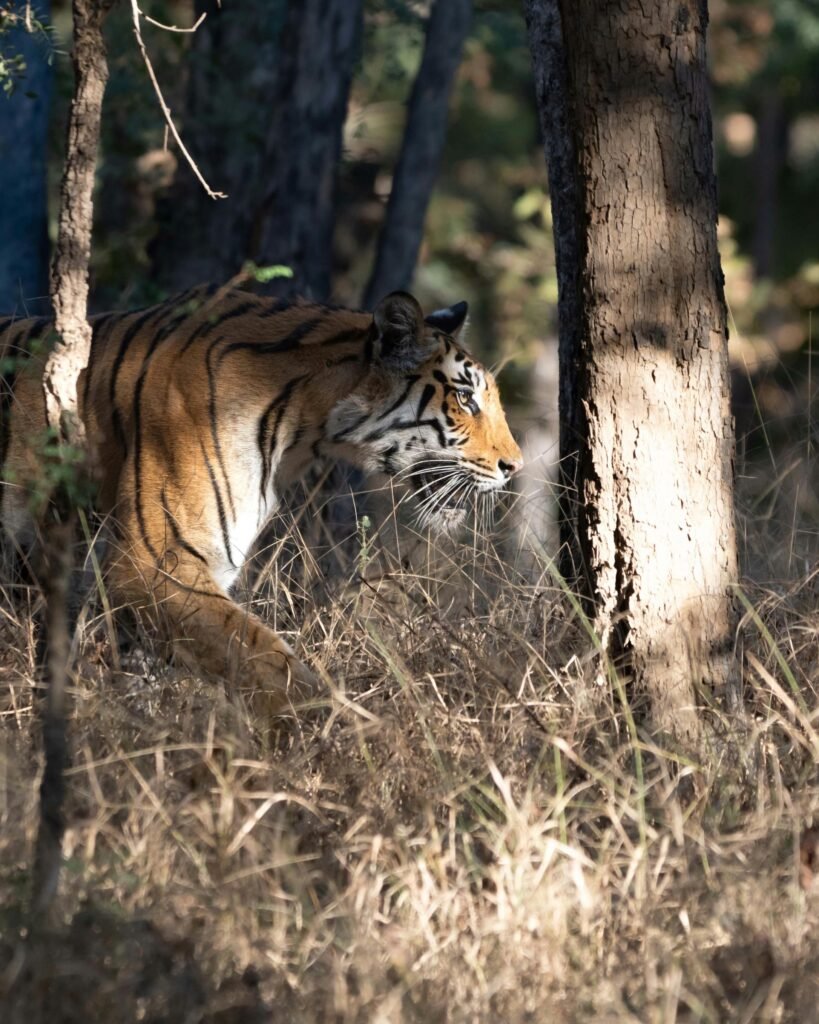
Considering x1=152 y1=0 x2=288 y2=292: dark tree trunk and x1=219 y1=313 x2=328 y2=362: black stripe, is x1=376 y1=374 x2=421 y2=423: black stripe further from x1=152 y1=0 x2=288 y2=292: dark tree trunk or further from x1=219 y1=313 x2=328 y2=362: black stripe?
x1=152 y1=0 x2=288 y2=292: dark tree trunk

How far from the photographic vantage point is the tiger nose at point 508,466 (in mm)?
4883

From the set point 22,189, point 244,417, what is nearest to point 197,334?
point 244,417

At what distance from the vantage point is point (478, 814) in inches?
130

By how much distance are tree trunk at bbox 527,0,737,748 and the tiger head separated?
0.93 meters

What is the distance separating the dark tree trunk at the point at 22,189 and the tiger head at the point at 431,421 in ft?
8.49

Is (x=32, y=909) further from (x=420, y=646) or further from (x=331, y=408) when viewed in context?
(x=331, y=408)

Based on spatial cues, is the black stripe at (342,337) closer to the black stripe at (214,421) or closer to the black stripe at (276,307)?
the black stripe at (276,307)

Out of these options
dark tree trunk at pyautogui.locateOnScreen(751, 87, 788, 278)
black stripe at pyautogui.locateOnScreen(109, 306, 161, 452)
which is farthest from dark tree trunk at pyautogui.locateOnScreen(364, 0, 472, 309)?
dark tree trunk at pyautogui.locateOnScreen(751, 87, 788, 278)

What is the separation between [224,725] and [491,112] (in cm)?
1918

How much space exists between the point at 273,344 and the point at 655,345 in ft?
4.73

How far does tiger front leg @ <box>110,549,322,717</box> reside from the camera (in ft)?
13.1

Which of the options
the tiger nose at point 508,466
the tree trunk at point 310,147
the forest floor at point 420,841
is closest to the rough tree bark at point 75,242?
the forest floor at point 420,841

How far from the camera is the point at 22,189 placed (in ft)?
22.8

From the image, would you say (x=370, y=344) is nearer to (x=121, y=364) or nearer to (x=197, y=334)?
(x=197, y=334)
